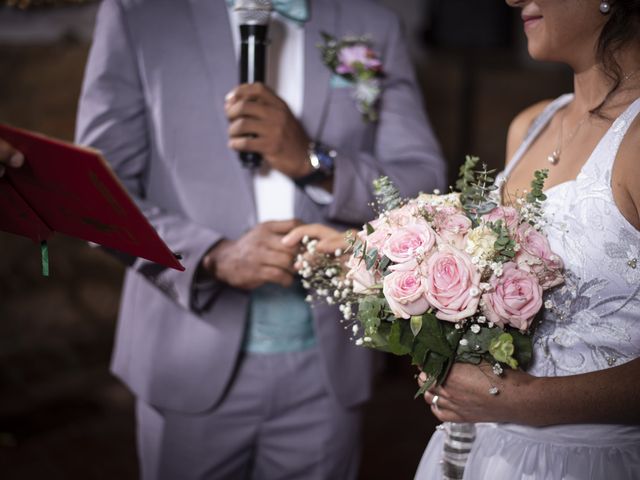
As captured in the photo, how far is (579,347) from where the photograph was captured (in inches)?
56.5

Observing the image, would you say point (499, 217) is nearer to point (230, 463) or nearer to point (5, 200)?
point (5, 200)

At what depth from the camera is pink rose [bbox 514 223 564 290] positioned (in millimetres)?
1293

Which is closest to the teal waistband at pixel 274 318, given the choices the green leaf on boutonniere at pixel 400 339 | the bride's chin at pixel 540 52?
the green leaf on boutonniere at pixel 400 339

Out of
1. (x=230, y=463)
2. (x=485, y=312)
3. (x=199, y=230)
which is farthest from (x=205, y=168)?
(x=485, y=312)

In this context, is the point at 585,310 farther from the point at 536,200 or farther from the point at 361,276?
the point at 361,276

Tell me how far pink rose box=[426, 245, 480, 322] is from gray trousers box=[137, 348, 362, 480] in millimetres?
946

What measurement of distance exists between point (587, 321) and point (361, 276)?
18.3 inches

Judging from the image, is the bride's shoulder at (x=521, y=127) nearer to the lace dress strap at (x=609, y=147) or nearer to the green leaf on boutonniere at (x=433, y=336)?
the lace dress strap at (x=609, y=147)

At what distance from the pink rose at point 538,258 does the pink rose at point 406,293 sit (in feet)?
0.63

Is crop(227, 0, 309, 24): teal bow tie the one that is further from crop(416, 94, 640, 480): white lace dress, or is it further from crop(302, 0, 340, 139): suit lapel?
crop(416, 94, 640, 480): white lace dress

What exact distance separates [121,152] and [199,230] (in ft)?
1.05

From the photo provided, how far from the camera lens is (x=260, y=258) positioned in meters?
1.86

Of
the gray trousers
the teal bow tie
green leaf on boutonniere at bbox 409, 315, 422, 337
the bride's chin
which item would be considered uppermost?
the teal bow tie

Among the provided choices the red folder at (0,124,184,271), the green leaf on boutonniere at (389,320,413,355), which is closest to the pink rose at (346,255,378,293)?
the green leaf on boutonniere at (389,320,413,355)
